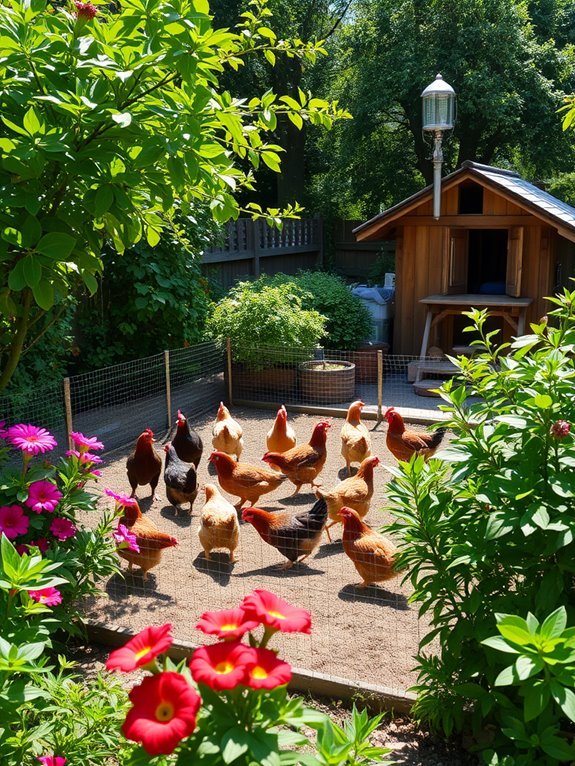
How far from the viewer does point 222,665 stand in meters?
1.73

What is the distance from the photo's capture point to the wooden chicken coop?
12.3 metres

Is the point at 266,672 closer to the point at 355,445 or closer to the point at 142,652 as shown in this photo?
the point at 142,652

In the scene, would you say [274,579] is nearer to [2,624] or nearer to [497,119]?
[2,624]

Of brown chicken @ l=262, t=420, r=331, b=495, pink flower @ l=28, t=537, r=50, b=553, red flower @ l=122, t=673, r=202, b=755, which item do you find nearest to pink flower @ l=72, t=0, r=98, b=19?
red flower @ l=122, t=673, r=202, b=755

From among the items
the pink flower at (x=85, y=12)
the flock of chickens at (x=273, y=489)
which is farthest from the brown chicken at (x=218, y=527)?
the pink flower at (x=85, y=12)

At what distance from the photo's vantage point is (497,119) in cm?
1992

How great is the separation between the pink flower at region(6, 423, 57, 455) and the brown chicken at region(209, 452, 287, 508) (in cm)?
251

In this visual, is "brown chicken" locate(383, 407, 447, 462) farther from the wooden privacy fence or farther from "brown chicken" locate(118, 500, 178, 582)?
the wooden privacy fence

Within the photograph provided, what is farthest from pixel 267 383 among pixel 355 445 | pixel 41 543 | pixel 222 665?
pixel 222 665

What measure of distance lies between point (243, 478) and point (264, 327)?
4.71 meters

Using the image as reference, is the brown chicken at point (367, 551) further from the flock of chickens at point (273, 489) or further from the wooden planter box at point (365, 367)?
the wooden planter box at point (365, 367)

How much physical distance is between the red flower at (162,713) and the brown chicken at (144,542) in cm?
375

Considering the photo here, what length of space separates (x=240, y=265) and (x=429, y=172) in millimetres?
8295

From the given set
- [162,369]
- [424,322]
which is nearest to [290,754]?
[162,369]
